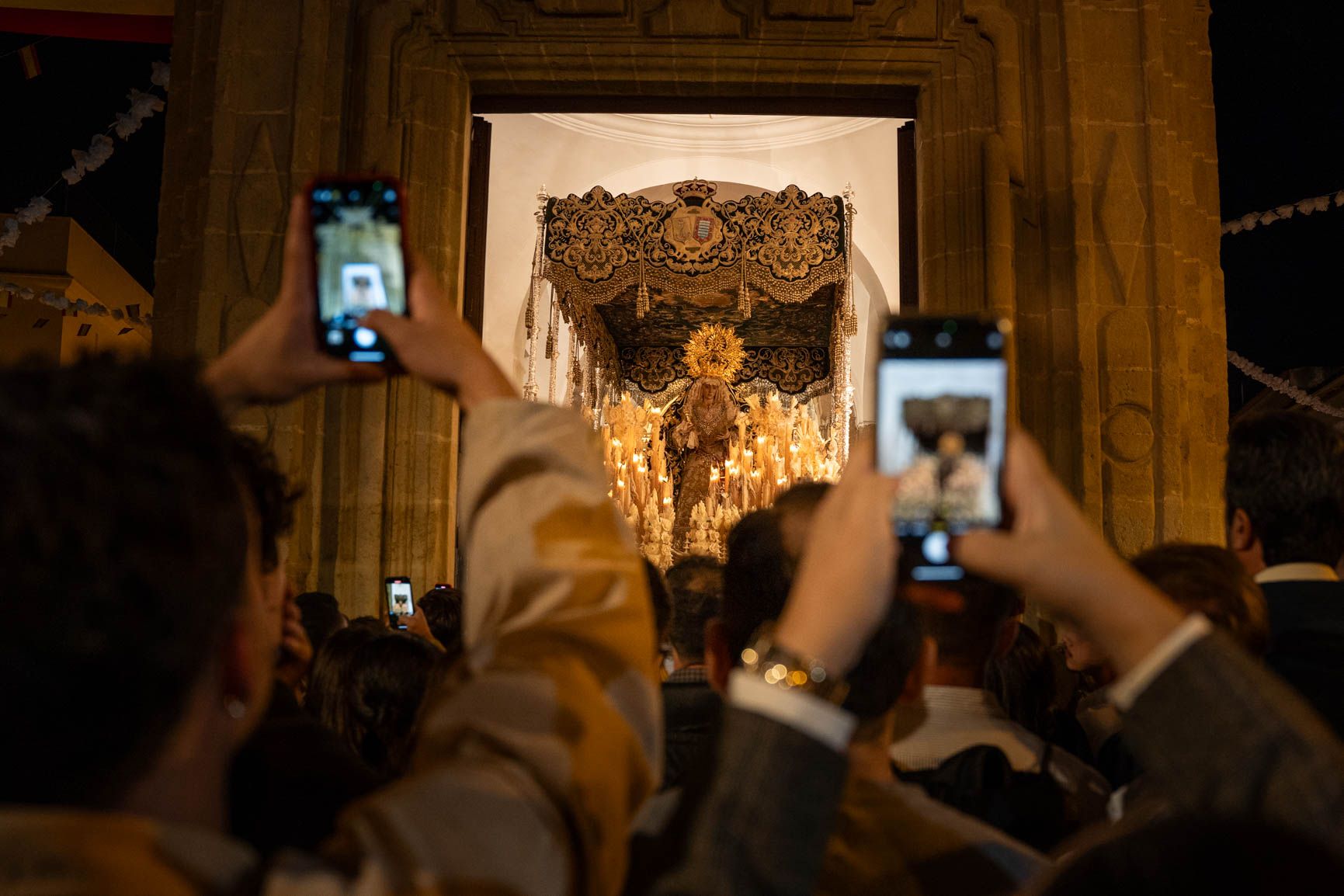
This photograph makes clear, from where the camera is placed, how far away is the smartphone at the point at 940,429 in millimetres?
1015

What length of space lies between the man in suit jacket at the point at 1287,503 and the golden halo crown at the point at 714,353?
1123 centimetres

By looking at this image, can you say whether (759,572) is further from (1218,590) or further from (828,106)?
(828,106)

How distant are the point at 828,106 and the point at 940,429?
854cm

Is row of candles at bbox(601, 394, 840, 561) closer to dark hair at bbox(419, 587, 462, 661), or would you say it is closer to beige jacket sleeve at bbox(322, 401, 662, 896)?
dark hair at bbox(419, 587, 462, 661)

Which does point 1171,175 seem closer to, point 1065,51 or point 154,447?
point 1065,51

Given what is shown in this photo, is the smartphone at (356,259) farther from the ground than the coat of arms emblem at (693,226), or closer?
closer

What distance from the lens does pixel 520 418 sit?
1.20 m

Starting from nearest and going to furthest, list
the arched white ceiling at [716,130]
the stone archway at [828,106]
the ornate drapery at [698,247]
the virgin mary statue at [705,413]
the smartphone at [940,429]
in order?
1. the smartphone at [940,429]
2. the stone archway at [828,106]
3. the ornate drapery at [698,247]
4. the virgin mary statue at [705,413]
5. the arched white ceiling at [716,130]

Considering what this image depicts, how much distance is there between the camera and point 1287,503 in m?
2.35

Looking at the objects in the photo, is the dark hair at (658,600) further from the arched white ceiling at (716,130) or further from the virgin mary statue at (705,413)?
the arched white ceiling at (716,130)

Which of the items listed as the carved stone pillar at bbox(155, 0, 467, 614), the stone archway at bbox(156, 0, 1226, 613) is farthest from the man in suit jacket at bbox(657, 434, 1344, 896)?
the carved stone pillar at bbox(155, 0, 467, 614)

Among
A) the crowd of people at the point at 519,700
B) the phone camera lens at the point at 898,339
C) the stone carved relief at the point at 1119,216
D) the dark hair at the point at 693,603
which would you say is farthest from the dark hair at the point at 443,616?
the stone carved relief at the point at 1119,216

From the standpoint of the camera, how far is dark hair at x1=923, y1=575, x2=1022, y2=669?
1.89m

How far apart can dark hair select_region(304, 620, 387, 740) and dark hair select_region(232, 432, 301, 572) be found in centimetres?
117
